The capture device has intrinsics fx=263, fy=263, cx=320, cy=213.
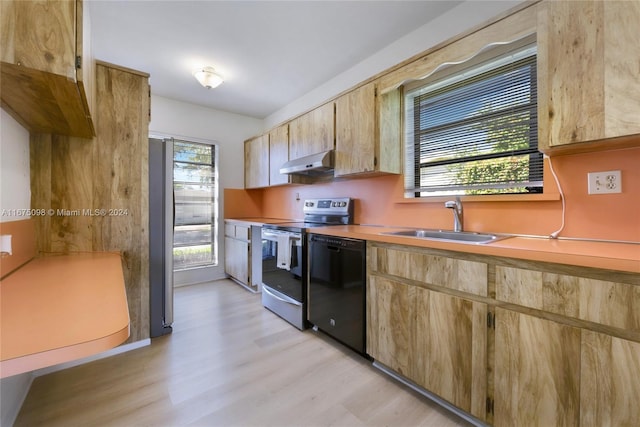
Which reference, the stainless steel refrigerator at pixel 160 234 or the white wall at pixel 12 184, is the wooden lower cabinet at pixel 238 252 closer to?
the stainless steel refrigerator at pixel 160 234

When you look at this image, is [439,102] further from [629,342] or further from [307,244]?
[629,342]

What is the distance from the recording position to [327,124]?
2689 millimetres

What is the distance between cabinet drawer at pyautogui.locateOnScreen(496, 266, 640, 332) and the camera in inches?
37.1

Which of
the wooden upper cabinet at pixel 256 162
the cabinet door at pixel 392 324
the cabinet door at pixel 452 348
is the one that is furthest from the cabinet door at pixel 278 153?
the cabinet door at pixel 452 348

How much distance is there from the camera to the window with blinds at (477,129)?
5.53 feet

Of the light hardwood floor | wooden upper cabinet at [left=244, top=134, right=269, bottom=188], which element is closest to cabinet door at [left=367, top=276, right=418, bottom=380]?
the light hardwood floor

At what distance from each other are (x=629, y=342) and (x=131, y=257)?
284 centimetres

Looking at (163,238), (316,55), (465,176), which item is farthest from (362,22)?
(163,238)

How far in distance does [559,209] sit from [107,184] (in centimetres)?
302

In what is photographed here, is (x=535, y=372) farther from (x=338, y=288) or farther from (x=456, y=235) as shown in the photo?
(x=338, y=288)

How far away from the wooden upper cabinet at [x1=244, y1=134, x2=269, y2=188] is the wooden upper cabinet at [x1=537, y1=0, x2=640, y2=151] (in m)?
3.07

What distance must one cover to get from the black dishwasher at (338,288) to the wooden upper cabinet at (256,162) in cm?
180

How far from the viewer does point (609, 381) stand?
98 cm

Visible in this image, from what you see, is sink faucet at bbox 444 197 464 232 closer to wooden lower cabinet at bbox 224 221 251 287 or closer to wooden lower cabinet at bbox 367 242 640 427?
wooden lower cabinet at bbox 367 242 640 427
